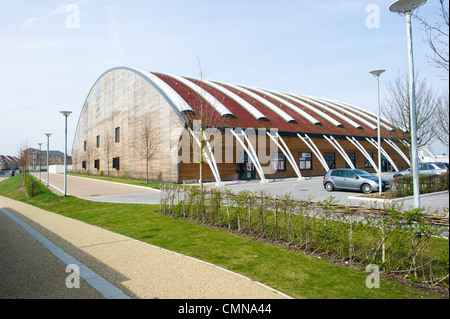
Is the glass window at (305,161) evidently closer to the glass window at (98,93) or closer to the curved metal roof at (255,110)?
the curved metal roof at (255,110)

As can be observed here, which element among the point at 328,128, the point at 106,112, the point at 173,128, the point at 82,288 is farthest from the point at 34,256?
the point at 106,112

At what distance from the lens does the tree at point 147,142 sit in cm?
2845

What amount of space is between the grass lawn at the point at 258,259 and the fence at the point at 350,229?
43 cm

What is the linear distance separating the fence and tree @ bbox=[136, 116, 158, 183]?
66.9 ft

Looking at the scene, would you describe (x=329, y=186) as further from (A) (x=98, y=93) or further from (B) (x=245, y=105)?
(A) (x=98, y=93)

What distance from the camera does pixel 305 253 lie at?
620 centimetres

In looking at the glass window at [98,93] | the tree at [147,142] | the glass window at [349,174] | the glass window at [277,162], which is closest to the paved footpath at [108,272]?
the glass window at [349,174]

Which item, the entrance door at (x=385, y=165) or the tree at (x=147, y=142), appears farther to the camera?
the entrance door at (x=385, y=165)

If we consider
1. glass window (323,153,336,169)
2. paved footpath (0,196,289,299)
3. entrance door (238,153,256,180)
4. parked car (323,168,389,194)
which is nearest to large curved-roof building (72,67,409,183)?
entrance door (238,153,256,180)

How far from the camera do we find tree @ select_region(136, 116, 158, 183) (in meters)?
28.5

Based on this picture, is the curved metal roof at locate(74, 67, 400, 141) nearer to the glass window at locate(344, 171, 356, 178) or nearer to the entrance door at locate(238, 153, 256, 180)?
the entrance door at locate(238, 153, 256, 180)

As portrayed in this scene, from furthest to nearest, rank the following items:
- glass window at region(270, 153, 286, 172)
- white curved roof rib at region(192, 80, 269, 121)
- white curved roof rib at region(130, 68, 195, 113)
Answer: white curved roof rib at region(192, 80, 269, 121)
glass window at region(270, 153, 286, 172)
white curved roof rib at region(130, 68, 195, 113)
